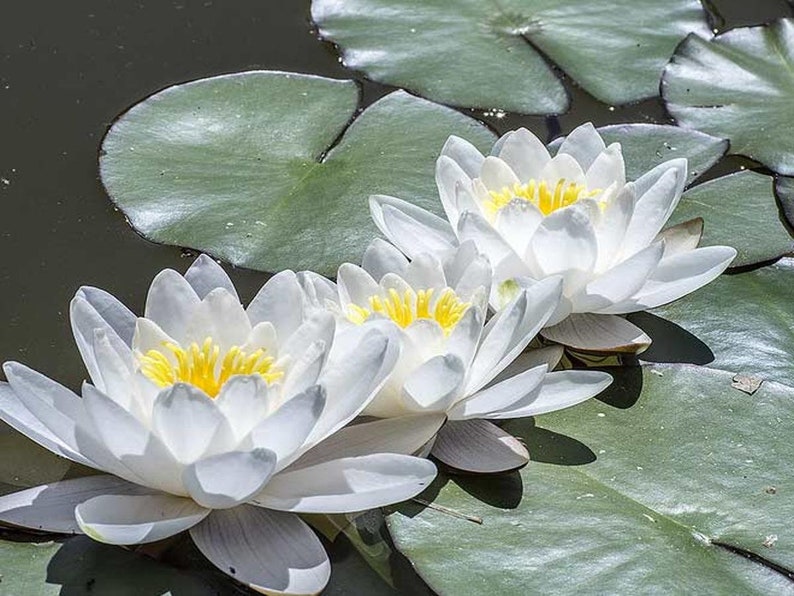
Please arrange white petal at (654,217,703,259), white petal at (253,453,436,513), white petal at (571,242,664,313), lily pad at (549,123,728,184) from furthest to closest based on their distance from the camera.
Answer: lily pad at (549,123,728,184) < white petal at (654,217,703,259) < white petal at (571,242,664,313) < white petal at (253,453,436,513)

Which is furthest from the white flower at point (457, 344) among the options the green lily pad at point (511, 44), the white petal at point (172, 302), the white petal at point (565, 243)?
the green lily pad at point (511, 44)

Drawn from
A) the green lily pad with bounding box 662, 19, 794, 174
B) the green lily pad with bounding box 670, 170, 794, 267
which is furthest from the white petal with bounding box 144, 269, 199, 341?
the green lily pad with bounding box 662, 19, 794, 174

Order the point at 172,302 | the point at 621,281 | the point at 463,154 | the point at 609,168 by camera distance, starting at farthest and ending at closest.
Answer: the point at 463,154, the point at 609,168, the point at 621,281, the point at 172,302

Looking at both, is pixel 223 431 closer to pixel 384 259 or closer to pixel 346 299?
pixel 346 299

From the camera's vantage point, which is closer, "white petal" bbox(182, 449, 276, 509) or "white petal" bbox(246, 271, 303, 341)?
"white petal" bbox(182, 449, 276, 509)

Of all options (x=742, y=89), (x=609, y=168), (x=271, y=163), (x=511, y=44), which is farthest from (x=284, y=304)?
(x=742, y=89)

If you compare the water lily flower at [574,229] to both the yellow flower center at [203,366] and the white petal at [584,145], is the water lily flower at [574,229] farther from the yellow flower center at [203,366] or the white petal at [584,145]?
the yellow flower center at [203,366]

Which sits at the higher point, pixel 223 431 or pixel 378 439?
pixel 223 431

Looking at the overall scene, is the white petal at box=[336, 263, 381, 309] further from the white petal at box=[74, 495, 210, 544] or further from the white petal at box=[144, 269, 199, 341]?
the white petal at box=[74, 495, 210, 544]
